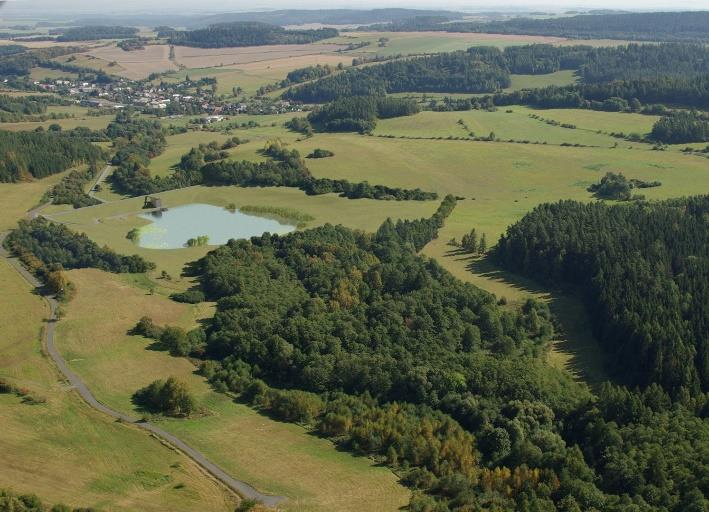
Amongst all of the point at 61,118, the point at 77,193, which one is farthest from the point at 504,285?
the point at 61,118

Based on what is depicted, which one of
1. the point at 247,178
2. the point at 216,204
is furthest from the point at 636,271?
the point at 247,178

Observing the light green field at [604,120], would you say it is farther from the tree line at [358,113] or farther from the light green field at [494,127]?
the tree line at [358,113]

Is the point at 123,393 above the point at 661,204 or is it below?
below

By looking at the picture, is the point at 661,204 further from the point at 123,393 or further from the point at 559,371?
the point at 123,393

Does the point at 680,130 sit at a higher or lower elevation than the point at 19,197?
higher

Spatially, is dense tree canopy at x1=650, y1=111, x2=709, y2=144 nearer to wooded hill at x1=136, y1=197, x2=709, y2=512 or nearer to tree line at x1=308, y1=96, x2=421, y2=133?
tree line at x1=308, y1=96, x2=421, y2=133

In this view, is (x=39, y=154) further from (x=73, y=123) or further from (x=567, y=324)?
(x=567, y=324)
